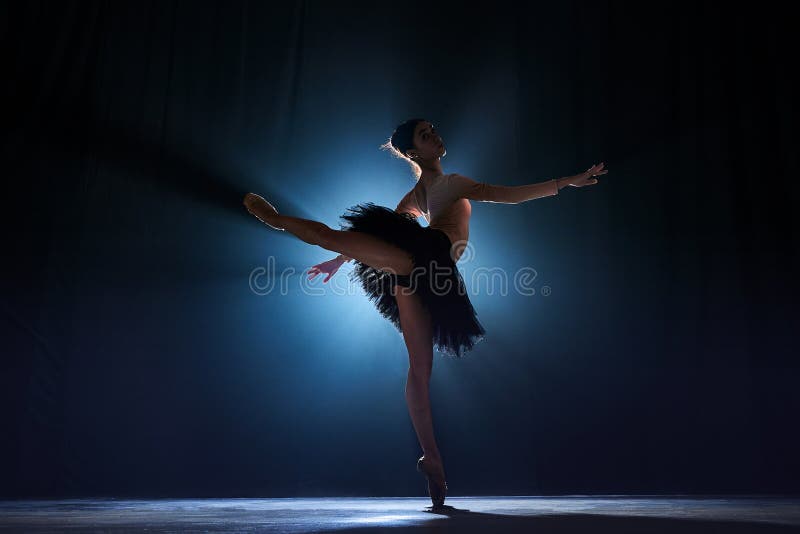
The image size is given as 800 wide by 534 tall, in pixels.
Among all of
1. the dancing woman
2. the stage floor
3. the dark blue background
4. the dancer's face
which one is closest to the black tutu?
the dancing woman

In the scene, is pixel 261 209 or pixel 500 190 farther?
pixel 500 190

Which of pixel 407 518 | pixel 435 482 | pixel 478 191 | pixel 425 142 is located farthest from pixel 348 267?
pixel 407 518

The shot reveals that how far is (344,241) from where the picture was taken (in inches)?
71.9

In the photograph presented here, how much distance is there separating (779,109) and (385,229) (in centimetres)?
250

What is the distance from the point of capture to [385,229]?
6.26ft

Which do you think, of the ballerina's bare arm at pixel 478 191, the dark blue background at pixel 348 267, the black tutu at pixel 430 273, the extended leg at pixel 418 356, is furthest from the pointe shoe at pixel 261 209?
the dark blue background at pixel 348 267

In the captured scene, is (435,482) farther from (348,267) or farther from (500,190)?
(348,267)

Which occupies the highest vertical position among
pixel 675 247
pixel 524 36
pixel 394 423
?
pixel 524 36

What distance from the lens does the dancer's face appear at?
2.17 m

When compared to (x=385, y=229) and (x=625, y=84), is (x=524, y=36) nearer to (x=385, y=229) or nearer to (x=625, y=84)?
(x=625, y=84)

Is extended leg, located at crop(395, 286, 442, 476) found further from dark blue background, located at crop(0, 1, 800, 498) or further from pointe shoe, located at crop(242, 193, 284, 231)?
dark blue background, located at crop(0, 1, 800, 498)

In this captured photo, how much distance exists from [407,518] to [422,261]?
2.38 ft

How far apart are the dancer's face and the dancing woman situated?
0.39ft

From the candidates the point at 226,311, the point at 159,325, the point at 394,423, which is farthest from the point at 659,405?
the point at 159,325
